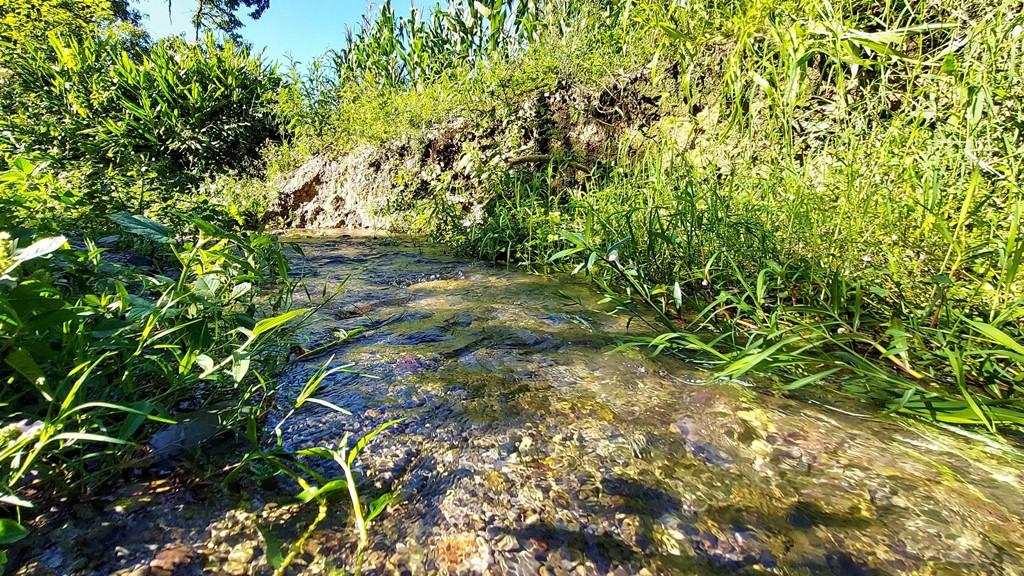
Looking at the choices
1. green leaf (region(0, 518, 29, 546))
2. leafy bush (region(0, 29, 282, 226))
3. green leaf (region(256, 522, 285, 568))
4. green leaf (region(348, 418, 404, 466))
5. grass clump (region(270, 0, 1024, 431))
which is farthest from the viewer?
leafy bush (region(0, 29, 282, 226))

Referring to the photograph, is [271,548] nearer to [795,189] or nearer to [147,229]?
[147,229]

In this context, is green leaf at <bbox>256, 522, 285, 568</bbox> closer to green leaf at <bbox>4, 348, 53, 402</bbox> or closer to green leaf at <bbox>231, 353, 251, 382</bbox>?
green leaf at <bbox>231, 353, 251, 382</bbox>

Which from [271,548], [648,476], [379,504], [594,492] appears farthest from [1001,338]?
[271,548]

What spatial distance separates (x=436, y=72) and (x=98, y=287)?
22.1ft

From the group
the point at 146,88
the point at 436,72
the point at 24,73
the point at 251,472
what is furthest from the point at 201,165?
the point at 251,472

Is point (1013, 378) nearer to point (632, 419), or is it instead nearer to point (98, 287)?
point (632, 419)

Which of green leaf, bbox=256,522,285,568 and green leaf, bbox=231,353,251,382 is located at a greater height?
green leaf, bbox=231,353,251,382

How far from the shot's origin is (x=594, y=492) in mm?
867

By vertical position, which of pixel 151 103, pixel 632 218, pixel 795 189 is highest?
pixel 151 103

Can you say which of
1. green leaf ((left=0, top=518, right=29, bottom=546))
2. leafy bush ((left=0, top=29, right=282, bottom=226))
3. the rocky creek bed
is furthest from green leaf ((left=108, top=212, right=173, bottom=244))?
leafy bush ((left=0, top=29, right=282, bottom=226))

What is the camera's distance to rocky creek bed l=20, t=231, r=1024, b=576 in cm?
71

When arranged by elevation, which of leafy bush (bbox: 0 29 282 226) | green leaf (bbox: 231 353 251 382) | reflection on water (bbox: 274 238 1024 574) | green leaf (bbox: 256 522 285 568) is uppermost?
leafy bush (bbox: 0 29 282 226)

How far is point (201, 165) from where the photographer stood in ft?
23.8

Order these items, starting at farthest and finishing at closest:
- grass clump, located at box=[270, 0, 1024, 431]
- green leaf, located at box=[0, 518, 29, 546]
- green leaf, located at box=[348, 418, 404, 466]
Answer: grass clump, located at box=[270, 0, 1024, 431] < green leaf, located at box=[348, 418, 404, 466] < green leaf, located at box=[0, 518, 29, 546]
